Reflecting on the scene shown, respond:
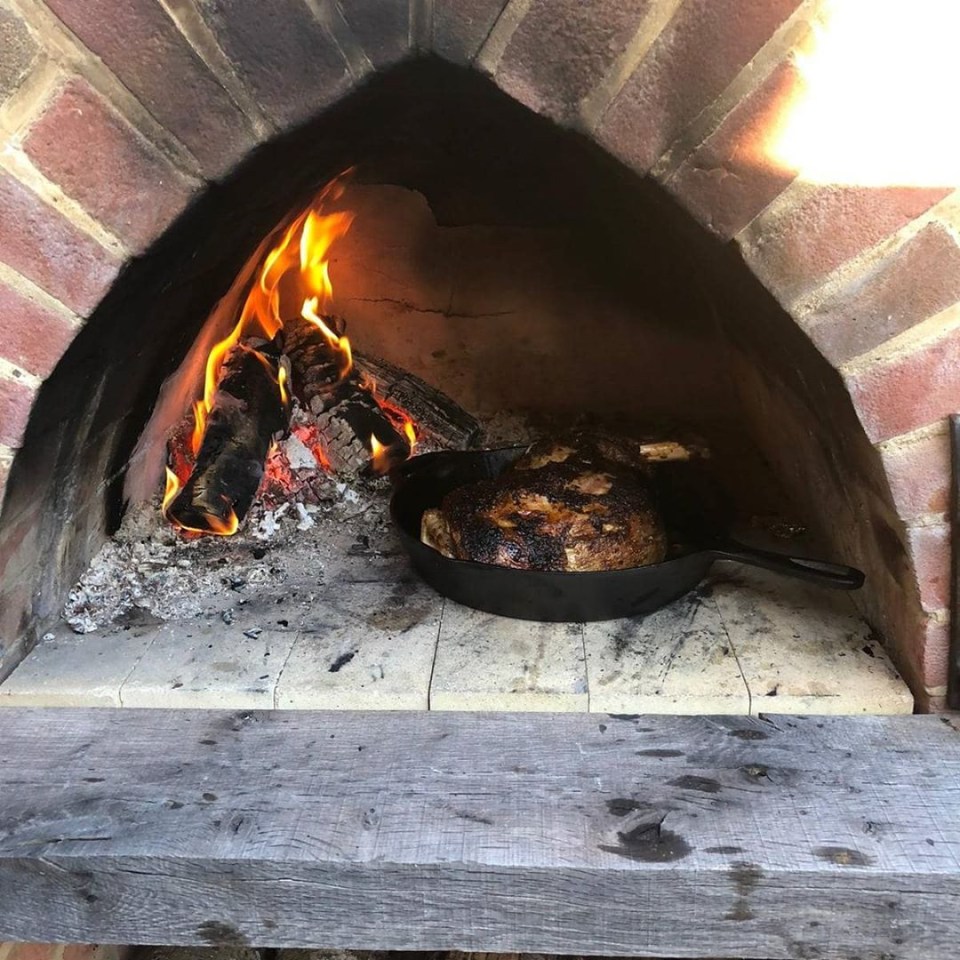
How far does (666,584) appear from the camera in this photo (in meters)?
1.42

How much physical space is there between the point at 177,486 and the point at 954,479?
5.16 feet

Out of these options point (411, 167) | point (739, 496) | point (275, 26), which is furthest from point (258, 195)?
point (739, 496)

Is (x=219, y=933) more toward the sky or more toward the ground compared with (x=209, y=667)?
more toward the ground

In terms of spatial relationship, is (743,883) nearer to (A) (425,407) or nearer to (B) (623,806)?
(B) (623,806)

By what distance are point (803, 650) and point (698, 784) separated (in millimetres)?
374

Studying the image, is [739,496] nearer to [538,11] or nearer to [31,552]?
[538,11]

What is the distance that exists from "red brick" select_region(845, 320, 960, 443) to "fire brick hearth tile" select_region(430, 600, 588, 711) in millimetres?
594

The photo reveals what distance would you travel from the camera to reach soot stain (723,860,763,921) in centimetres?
101

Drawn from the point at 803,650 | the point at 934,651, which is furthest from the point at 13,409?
the point at 934,651

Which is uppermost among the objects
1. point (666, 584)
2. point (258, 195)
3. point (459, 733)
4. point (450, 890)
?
point (258, 195)

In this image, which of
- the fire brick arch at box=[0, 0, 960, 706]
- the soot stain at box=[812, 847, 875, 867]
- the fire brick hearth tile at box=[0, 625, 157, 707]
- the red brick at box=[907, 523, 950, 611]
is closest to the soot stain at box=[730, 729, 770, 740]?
the soot stain at box=[812, 847, 875, 867]

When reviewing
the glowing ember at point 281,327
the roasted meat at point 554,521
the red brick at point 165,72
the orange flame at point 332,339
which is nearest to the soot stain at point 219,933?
the roasted meat at point 554,521

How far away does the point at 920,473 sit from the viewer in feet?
3.81

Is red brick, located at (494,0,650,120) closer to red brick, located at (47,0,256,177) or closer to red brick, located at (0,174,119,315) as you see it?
red brick, located at (47,0,256,177)
